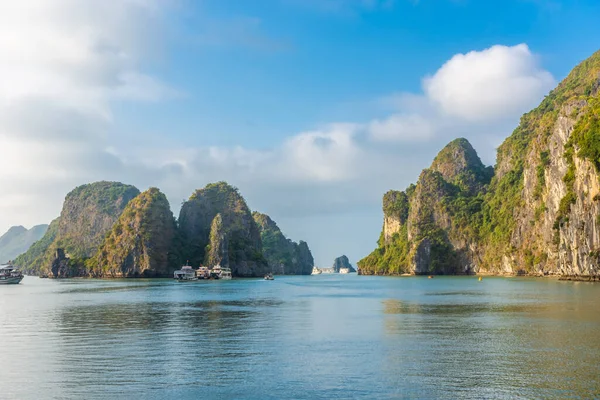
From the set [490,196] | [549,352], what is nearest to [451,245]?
[490,196]

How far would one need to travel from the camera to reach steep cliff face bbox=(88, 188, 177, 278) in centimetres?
17375

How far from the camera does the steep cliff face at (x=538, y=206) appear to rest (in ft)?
314

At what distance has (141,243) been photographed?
6841 inches

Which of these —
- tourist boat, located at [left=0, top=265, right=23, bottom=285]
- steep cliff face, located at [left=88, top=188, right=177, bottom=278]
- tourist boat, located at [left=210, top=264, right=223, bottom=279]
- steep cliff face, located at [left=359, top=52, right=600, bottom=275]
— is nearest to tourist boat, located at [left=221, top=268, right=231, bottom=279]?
tourist boat, located at [left=210, top=264, right=223, bottom=279]

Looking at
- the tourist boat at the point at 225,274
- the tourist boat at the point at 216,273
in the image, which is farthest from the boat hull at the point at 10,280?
the tourist boat at the point at 225,274

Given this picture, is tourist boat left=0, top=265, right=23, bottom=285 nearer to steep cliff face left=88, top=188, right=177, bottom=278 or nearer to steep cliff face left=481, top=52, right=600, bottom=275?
steep cliff face left=88, top=188, right=177, bottom=278

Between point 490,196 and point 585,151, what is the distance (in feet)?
332

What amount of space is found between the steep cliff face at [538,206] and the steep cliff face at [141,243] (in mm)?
86449

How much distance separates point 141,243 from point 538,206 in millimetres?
116896

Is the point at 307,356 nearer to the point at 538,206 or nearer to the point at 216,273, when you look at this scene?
the point at 538,206

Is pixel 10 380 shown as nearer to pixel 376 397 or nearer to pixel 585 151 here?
pixel 376 397

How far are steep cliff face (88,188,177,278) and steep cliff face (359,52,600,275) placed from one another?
86449 millimetres

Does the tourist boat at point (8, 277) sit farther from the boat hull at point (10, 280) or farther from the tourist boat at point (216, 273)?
the tourist boat at point (216, 273)

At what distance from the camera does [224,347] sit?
27.4m
